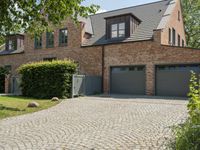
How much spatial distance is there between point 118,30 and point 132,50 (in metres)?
3.07

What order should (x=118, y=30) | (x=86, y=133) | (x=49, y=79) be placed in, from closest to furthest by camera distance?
(x=86, y=133) → (x=49, y=79) → (x=118, y=30)

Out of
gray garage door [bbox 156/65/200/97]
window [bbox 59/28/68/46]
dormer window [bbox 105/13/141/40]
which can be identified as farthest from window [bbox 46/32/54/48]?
gray garage door [bbox 156/65/200/97]

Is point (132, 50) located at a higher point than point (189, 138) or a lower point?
higher

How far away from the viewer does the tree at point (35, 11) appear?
12797 millimetres

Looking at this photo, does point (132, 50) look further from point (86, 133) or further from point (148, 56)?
point (86, 133)

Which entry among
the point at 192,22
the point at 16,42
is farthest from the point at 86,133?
the point at 192,22

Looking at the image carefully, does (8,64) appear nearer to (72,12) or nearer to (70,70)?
(70,70)

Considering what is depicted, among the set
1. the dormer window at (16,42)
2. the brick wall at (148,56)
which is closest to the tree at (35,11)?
the brick wall at (148,56)

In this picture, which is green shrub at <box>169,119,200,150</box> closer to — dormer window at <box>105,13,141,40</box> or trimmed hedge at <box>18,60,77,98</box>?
trimmed hedge at <box>18,60,77,98</box>

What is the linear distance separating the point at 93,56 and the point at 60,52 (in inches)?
172

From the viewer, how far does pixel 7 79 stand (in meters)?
29.5

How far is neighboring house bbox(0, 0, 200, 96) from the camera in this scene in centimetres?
2050

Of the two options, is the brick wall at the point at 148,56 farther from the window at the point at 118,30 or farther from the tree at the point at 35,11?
the tree at the point at 35,11

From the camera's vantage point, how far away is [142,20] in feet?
83.7
